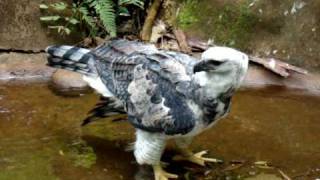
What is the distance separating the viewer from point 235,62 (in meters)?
3.91

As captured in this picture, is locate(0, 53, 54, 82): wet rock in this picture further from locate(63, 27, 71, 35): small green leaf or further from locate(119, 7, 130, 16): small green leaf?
locate(119, 7, 130, 16): small green leaf

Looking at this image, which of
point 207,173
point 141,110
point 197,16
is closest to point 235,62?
point 141,110

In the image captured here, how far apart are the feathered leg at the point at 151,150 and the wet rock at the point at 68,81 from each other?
1582mm

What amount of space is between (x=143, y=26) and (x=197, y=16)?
57 centimetres

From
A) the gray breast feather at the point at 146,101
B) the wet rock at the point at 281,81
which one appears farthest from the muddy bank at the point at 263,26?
the gray breast feather at the point at 146,101

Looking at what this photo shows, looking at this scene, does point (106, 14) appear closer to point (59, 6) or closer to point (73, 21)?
point (73, 21)

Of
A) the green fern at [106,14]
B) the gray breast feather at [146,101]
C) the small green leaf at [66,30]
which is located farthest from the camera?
the small green leaf at [66,30]

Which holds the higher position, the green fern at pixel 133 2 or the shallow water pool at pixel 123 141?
the green fern at pixel 133 2

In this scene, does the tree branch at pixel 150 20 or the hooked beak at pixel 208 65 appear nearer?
the hooked beak at pixel 208 65

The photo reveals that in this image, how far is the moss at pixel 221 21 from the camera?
664cm

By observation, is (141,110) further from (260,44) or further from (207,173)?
Answer: (260,44)

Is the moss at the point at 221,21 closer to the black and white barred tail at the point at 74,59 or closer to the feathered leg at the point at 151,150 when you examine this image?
the black and white barred tail at the point at 74,59

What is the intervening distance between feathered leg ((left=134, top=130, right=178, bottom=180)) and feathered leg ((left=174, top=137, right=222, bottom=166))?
0.28 m

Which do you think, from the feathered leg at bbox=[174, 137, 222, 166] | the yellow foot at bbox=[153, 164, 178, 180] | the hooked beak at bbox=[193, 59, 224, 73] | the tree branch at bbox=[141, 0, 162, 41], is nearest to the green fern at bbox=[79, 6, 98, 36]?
the tree branch at bbox=[141, 0, 162, 41]
